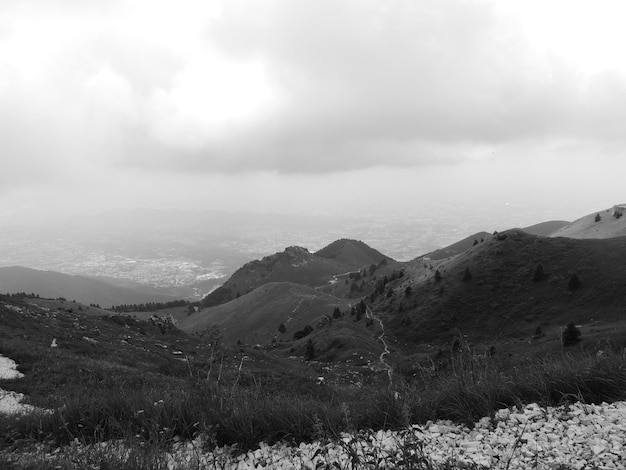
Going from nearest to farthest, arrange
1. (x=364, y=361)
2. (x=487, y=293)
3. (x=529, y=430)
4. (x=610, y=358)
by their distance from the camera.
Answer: (x=529, y=430) → (x=610, y=358) → (x=364, y=361) → (x=487, y=293)

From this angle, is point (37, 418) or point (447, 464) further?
point (37, 418)

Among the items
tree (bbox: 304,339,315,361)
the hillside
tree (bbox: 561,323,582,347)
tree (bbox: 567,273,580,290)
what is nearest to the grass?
tree (bbox: 561,323,582,347)

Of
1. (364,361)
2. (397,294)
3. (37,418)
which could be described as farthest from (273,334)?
(37,418)

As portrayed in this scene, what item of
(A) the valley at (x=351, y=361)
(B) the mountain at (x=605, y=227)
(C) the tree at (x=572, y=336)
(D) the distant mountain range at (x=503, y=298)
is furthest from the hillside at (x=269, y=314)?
(B) the mountain at (x=605, y=227)

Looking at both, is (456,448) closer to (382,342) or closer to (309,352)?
(309,352)

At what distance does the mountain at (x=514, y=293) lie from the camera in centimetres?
5403

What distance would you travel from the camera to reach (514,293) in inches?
2505

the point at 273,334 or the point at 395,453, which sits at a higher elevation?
the point at 395,453

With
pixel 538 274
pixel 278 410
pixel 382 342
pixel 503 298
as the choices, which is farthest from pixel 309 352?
pixel 278 410

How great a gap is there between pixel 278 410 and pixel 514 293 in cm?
6759

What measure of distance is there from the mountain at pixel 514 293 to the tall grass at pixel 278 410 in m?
44.4

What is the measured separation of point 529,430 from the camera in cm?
609

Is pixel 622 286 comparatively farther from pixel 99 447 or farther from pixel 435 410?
pixel 99 447

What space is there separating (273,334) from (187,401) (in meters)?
94.2
